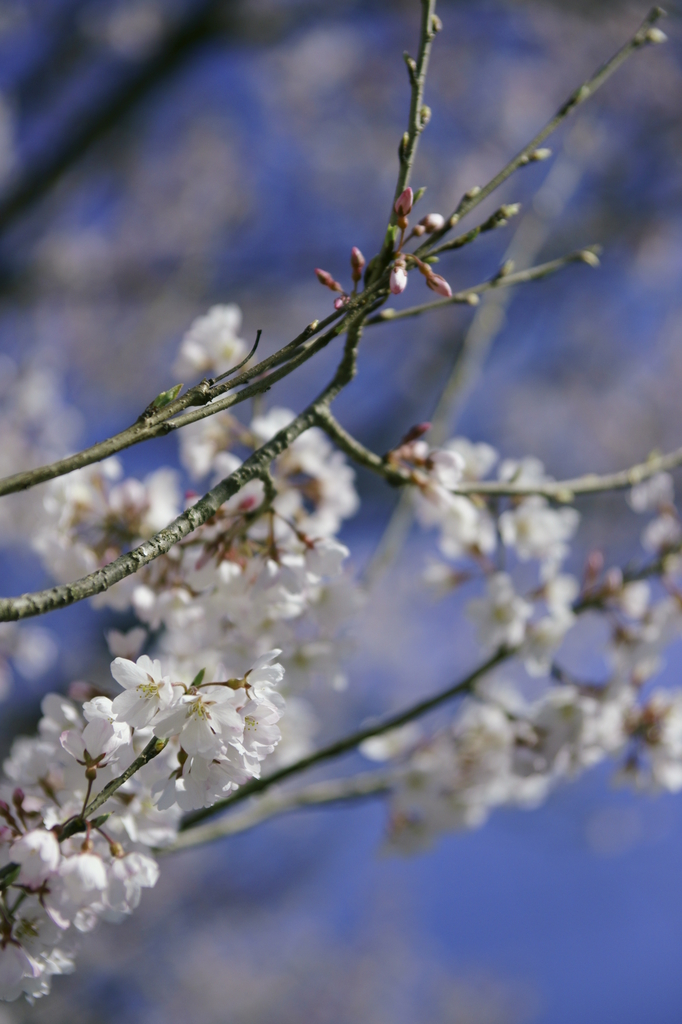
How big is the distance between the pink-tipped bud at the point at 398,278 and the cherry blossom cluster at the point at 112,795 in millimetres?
477

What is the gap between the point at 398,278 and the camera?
947mm

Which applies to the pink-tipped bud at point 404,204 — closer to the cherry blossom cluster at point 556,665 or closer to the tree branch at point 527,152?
the tree branch at point 527,152

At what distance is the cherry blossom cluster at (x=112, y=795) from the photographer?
92 centimetres

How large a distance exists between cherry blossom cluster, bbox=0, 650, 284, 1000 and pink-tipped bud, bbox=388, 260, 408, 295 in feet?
1.57

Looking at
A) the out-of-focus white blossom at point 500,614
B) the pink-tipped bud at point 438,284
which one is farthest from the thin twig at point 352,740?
the pink-tipped bud at point 438,284

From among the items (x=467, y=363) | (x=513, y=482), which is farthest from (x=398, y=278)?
(x=467, y=363)

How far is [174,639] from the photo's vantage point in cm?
138

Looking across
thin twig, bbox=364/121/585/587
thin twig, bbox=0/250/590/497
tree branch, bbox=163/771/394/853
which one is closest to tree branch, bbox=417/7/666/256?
thin twig, bbox=0/250/590/497

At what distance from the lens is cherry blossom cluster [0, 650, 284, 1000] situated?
36.2 inches

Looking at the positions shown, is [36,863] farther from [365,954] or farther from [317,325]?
[365,954]

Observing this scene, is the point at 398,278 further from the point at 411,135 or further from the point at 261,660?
the point at 261,660

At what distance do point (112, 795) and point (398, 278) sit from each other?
784 mm

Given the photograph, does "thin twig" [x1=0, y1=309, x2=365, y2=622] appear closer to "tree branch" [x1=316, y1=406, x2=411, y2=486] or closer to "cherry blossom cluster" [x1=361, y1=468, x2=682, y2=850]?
"tree branch" [x1=316, y1=406, x2=411, y2=486]

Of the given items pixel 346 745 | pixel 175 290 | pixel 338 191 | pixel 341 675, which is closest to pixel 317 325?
pixel 341 675
